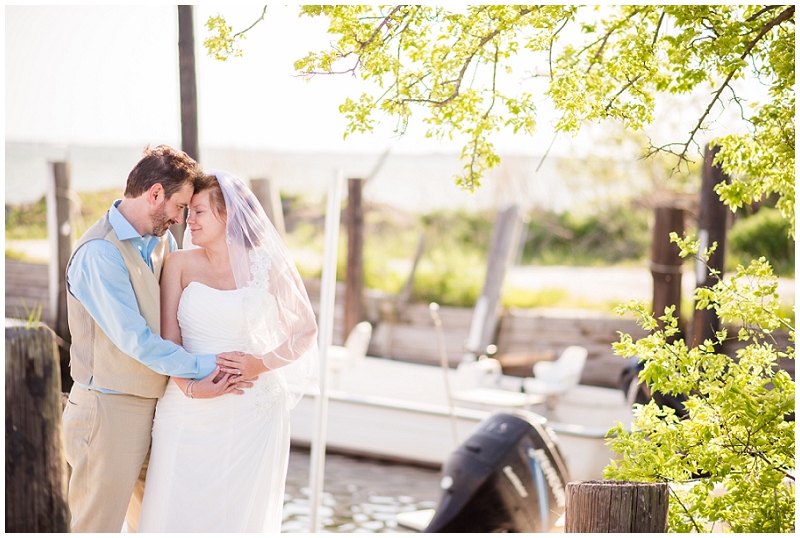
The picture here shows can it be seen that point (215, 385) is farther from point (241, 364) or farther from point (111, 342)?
point (111, 342)

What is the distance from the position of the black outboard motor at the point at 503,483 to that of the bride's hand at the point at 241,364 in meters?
2.00

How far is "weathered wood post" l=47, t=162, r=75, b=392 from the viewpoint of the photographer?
762 cm

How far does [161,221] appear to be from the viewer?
2268mm

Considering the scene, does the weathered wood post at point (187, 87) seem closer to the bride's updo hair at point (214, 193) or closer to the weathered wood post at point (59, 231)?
the bride's updo hair at point (214, 193)

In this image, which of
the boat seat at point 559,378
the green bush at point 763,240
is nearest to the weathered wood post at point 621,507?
the boat seat at point 559,378

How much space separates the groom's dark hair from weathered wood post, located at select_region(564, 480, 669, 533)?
1572mm

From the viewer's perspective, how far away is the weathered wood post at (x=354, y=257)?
8.21 m

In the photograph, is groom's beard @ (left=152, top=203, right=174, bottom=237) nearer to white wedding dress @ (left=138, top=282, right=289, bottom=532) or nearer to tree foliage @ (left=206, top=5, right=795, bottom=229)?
white wedding dress @ (left=138, top=282, right=289, bottom=532)

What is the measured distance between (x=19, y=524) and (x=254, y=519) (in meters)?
0.79

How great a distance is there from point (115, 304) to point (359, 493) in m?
3.77

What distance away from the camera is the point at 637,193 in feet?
42.1

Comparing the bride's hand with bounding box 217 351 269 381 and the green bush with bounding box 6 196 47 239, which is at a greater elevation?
the green bush with bounding box 6 196 47 239

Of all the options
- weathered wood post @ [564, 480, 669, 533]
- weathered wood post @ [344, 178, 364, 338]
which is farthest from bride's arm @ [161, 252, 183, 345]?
weathered wood post @ [344, 178, 364, 338]

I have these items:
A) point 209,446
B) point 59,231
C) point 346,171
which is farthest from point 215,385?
point 346,171
